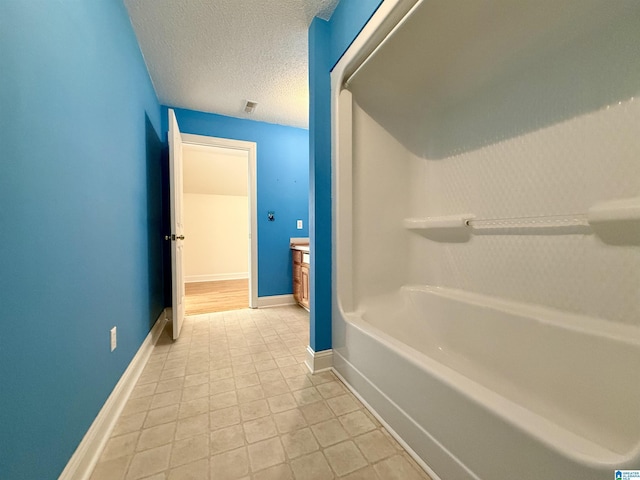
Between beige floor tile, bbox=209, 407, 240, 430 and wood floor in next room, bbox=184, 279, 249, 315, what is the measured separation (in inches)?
74.8

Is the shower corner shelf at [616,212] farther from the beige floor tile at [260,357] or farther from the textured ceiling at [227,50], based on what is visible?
the beige floor tile at [260,357]

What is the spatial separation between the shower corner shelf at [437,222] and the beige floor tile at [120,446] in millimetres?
1959

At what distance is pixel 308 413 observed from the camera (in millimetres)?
1259

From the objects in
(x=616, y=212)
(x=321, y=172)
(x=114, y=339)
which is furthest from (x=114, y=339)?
(x=616, y=212)

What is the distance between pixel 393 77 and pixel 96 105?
1.65 metres

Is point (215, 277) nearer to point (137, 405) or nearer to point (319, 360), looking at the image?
point (137, 405)

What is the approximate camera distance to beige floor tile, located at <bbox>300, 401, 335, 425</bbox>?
1219 mm

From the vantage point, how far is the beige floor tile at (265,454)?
3.21 feet

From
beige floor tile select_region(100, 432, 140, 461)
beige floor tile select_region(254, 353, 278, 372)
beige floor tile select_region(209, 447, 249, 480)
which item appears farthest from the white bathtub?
beige floor tile select_region(100, 432, 140, 461)

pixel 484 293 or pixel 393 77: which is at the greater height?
pixel 393 77

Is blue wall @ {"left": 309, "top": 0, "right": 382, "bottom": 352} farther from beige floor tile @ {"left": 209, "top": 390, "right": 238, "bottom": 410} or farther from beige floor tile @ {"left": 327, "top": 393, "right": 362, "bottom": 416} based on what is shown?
beige floor tile @ {"left": 209, "top": 390, "right": 238, "bottom": 410}

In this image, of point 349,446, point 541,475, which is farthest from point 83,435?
point 541,475

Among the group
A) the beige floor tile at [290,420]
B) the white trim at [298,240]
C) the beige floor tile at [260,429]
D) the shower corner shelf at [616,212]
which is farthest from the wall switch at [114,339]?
the shower corner shelf at [616,212]

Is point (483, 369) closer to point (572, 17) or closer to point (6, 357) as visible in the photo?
point (572, 17)
